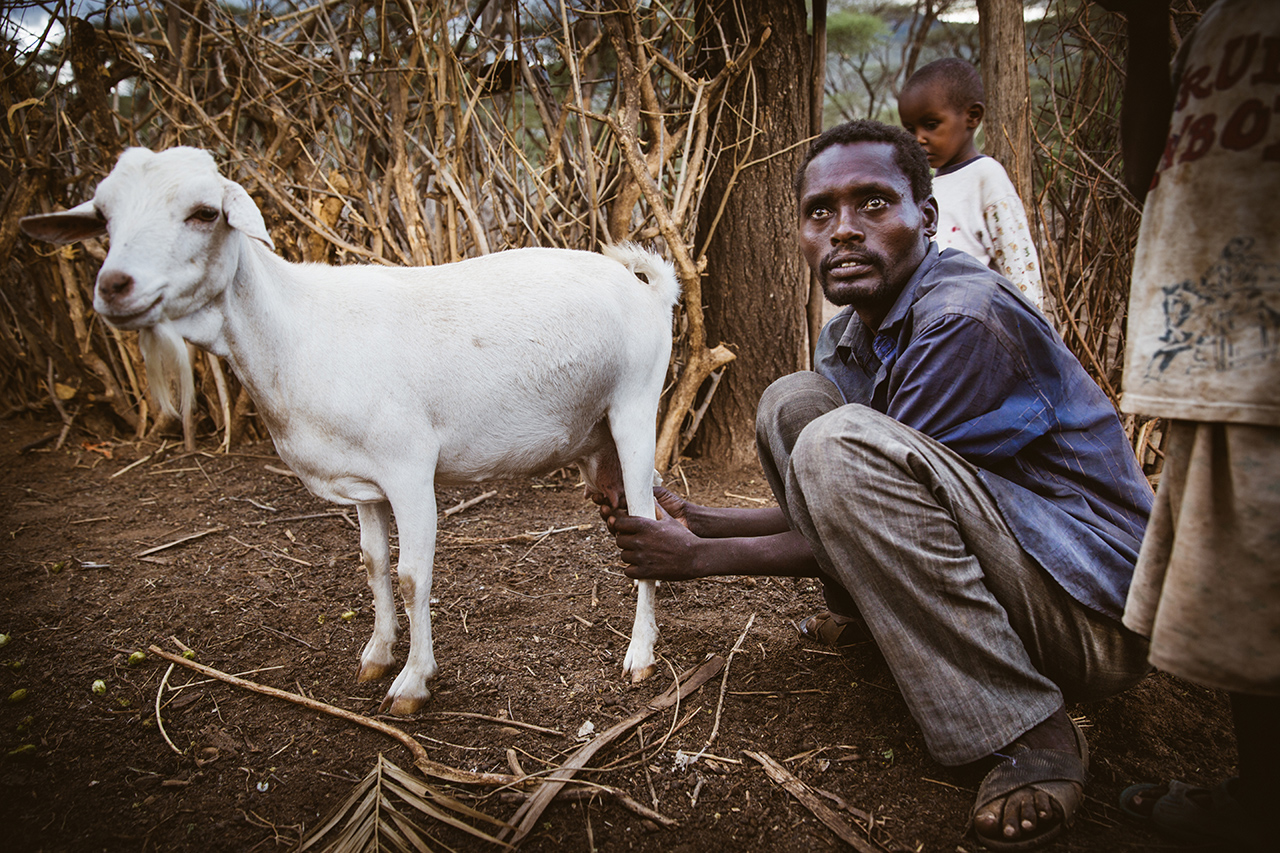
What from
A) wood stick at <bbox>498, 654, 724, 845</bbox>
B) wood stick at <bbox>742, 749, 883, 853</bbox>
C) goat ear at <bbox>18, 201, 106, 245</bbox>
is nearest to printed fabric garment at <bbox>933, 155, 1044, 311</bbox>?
wood stick at <bbox>498, 654, 724, 845</bbox>

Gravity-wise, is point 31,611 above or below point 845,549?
below

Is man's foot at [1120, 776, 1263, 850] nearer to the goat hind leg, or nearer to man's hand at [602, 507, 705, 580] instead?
man's hand at [602, 507, 705, 580]

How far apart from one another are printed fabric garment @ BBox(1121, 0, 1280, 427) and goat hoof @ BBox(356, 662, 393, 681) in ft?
7.09

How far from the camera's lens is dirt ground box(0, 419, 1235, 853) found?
1618 millimetres

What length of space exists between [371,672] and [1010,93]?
405 cm

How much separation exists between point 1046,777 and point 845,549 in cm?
64

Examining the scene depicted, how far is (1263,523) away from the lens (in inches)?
39.7

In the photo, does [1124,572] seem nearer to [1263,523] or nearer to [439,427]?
[1263,523]

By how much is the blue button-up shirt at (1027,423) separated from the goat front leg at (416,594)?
4.40ft

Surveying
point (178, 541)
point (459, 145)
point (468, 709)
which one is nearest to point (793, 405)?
point (468, 709)

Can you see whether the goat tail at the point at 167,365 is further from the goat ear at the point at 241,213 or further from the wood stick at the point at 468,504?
the wood stick at the point at 468,504

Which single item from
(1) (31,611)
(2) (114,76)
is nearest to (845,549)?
(1) (31,611)

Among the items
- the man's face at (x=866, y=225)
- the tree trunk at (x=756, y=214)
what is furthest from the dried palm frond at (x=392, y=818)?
Result: the tree trunk at (x=756, y=214)

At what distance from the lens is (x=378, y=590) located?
88.1 inches
